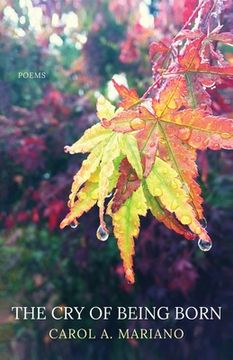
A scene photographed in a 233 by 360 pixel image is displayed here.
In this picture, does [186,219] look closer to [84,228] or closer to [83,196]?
[83,196]

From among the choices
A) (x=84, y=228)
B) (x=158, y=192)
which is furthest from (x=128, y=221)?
(x=84, y=228)

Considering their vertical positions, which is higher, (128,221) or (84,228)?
(84,228)

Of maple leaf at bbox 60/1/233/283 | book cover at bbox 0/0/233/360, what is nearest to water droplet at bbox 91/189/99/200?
maple leaf at bbox 60/1/233/283

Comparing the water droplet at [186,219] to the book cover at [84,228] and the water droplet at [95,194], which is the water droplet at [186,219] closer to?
the water droplet at [95,194]

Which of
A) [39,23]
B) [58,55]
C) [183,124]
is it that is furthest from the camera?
[58,55]

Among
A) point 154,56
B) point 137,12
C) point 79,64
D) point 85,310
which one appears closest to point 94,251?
point 85,310

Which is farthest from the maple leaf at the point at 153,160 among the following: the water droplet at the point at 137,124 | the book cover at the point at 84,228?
the book cover at the point at 84,228

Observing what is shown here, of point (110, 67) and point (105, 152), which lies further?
point (110, 67)

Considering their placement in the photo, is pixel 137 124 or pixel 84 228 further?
pixel 84 228

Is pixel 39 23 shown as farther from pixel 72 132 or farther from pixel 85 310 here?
pixel 85 310
